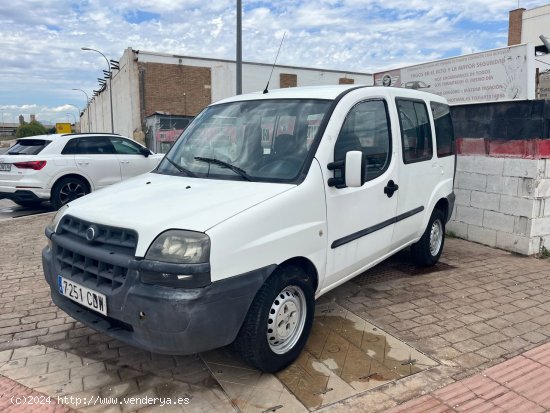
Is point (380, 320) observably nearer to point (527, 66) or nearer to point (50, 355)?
point (50, 355)

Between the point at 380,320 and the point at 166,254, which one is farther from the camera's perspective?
the point at 380,320

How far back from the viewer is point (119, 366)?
3.31 m

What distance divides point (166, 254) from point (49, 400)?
4.21ft

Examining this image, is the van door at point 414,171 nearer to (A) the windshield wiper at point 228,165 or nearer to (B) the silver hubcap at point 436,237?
(B) the silver hubcap at point 436,237

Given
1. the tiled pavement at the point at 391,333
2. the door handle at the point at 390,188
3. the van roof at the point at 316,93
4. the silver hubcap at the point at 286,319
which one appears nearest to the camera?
the tiled pavement at the point at 391,333

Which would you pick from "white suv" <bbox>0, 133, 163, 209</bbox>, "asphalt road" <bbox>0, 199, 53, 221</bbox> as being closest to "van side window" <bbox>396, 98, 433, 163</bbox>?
"white suv" <bbox>0, 133, 163, 209</bbox>

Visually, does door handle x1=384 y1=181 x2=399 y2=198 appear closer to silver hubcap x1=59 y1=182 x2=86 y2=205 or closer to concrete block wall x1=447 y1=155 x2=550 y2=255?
concrete block wall x1=447 y1=155 x2=550 y2=255

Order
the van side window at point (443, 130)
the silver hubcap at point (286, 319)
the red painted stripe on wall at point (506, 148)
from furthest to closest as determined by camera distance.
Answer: the red painted stripe on wall at point (506, 148) → the van side window at point (443, 130) → the silver hubcap at point (286, 319)

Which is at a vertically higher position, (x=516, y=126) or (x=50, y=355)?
(x=516, y=126)

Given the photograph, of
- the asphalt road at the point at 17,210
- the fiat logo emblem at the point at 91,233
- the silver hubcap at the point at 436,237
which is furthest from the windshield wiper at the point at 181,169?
the asphalt road at the point at 17,210

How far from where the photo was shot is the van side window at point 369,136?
362cm

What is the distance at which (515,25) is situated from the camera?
4581 cm

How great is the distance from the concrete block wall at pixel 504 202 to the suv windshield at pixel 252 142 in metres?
3.75

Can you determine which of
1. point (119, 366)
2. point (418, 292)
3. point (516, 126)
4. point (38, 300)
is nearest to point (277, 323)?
point (119, 366)
